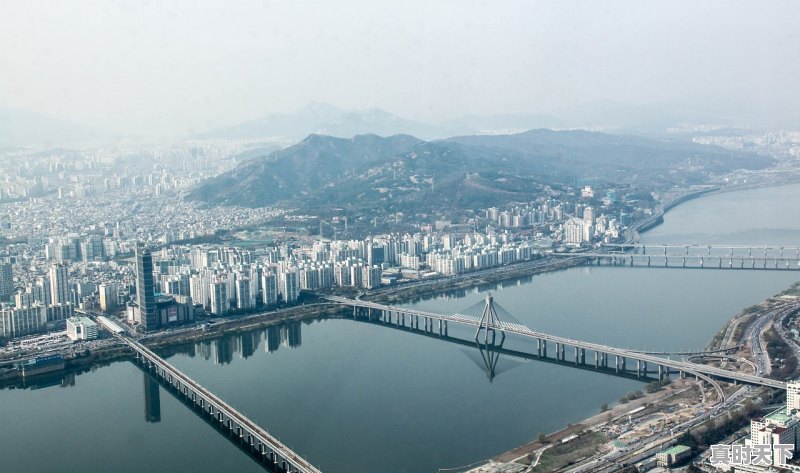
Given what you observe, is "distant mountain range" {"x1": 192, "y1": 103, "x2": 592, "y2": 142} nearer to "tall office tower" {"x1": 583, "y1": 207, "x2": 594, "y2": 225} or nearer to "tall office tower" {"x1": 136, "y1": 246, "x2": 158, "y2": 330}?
"tall office tower" {"x1": 583, "y1": 207, "x2": 594, "y2": 225}

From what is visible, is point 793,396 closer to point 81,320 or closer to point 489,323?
point 489,323

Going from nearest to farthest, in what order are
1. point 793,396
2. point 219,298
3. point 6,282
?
point 793,396 → point 219,298 → point 6,282

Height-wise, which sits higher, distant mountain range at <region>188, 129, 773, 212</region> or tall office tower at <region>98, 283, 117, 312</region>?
distant mountain range at <region>188, 129, 773, 212</region>

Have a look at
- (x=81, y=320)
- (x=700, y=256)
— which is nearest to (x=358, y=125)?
(x=700, y=256)

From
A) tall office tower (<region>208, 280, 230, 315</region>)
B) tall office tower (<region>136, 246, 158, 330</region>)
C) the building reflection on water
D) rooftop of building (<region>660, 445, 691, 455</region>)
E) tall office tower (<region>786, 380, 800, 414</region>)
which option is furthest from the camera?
tall office tower (<region>208, 280, 230, 315</region>)

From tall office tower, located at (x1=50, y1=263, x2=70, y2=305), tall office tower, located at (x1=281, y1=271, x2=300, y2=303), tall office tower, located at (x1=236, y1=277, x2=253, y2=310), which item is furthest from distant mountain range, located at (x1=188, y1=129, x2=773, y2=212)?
tall office tower, located at (x1=50, y1=263, x2=70, y2=305)

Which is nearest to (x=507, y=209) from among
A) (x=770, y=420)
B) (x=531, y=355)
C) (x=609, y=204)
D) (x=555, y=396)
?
(x=609, y=204)

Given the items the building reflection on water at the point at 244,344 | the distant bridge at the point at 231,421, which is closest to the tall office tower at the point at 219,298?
the building reflection on water at the point at 244,344
